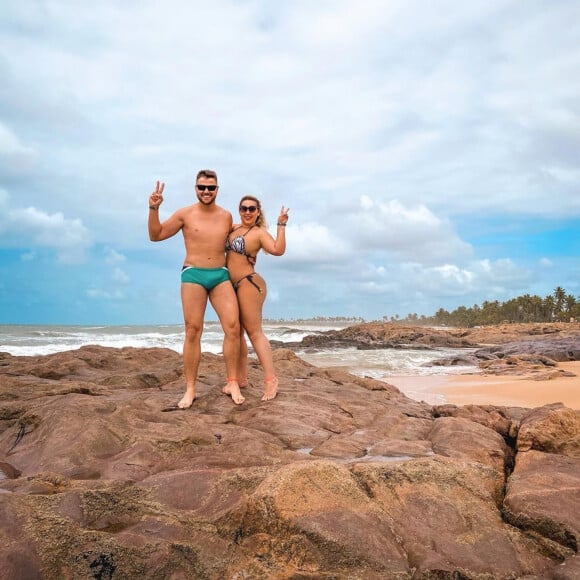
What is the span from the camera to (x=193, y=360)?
557 centimetres

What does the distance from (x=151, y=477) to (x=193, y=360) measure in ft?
7.05

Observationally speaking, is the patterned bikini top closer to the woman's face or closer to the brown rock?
the woman's face

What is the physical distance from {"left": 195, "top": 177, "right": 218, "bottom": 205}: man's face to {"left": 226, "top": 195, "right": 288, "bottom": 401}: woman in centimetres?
34

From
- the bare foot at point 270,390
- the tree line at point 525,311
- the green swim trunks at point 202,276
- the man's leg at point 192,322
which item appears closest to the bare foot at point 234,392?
the bare foot at point 270,390

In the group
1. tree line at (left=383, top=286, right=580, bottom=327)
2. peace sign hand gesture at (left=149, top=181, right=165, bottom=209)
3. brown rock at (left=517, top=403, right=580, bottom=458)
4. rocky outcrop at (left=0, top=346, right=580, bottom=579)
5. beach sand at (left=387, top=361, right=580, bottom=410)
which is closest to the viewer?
rocky outcrop at (left=0, top=346, right=580, bottom=579)

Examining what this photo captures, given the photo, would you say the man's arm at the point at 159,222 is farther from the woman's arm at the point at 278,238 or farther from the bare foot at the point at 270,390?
the bare foot at the point at 270,390

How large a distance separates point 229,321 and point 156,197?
1.50 m

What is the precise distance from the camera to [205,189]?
5.46 m

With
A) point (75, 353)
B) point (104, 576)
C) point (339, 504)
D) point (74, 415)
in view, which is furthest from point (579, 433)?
point (75, 353)

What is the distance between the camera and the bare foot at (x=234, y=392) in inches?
213

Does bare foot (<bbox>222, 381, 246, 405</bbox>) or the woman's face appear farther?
the woman's face

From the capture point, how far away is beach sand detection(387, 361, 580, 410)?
9.70 m

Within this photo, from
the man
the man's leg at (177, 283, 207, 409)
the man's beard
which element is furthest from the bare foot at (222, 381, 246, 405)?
the man's beard

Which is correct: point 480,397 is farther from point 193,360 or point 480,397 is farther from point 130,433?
point 130,433
